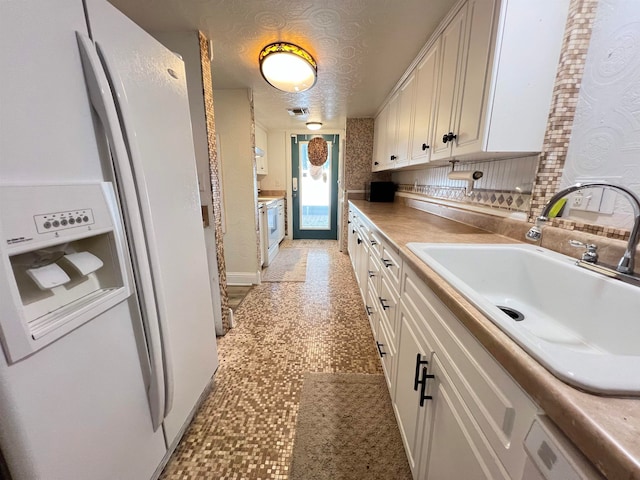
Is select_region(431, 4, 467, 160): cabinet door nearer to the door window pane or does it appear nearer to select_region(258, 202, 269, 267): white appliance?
select_region(258, 202, 269, 267): white appliance

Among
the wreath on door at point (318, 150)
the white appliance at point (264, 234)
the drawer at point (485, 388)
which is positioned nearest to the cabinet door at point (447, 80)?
the drawer at point (485, 388)

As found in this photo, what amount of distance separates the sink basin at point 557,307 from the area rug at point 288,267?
2.39 metres

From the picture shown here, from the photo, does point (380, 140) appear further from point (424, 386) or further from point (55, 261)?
point (55, 261)

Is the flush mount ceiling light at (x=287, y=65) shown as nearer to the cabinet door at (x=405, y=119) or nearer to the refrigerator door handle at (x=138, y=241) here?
the cabinet door at (x=405, y=119)

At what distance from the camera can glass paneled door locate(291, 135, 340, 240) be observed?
16.8ft

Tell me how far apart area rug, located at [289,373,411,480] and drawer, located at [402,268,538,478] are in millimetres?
745

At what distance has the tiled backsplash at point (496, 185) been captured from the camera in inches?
52.0

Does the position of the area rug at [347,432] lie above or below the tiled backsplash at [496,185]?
below

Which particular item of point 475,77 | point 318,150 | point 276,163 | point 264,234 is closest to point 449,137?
point 475,77

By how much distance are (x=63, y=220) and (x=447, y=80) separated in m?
1.82

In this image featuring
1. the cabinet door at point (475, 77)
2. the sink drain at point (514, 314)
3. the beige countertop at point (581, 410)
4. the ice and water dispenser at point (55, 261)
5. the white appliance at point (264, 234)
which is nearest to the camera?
the beige countertop at point (581, 410)

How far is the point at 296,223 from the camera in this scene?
549 cm

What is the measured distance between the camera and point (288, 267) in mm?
3777

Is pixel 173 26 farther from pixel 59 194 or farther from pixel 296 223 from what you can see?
pixel 296 223
